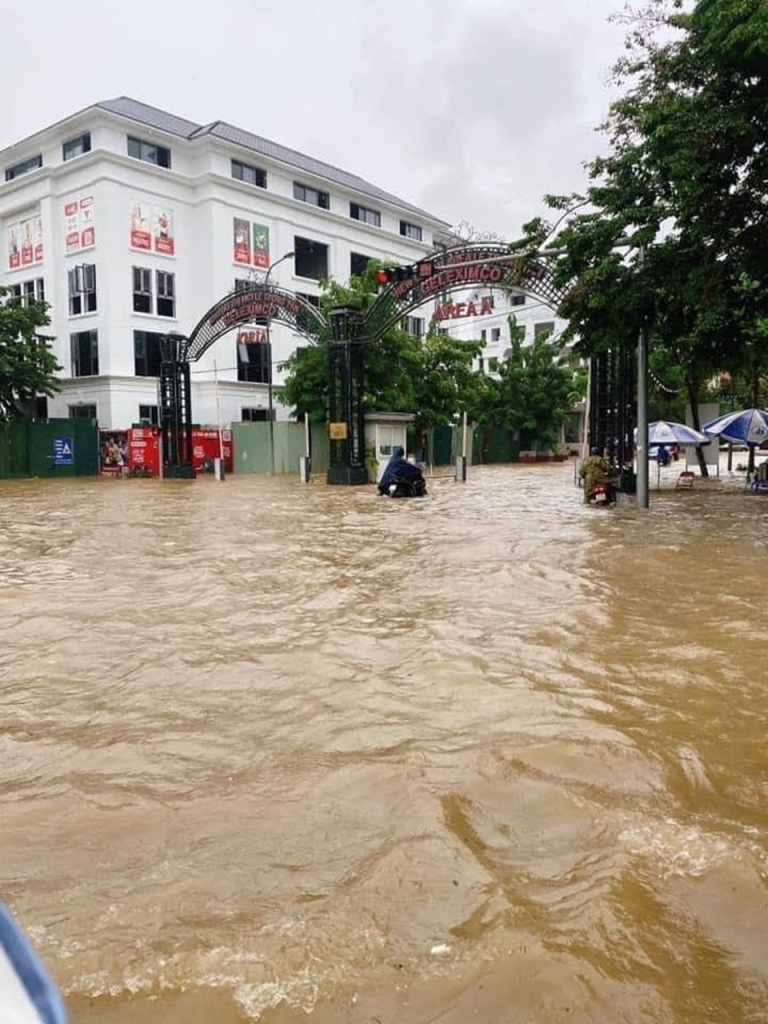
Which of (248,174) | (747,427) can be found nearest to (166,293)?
(248,174)

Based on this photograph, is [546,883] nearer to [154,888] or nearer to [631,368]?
[154,888]

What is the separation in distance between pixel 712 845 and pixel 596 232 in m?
12.0

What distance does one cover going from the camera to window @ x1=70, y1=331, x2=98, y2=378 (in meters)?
35.2

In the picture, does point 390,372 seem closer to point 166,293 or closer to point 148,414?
point 148,414

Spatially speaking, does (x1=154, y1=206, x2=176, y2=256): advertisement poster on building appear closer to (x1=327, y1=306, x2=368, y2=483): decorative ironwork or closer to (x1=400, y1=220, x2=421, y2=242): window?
(x1=327, y1=306, x2=368, y2=483): decorative ironwork

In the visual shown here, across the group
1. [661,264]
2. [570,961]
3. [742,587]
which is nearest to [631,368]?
[661,264]

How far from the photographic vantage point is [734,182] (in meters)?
11.8

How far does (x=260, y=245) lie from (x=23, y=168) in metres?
11.4

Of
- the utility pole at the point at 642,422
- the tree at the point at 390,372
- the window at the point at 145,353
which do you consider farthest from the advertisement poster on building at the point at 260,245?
the utility pole at the point at 642,422

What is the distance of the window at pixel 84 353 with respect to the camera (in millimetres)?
35188

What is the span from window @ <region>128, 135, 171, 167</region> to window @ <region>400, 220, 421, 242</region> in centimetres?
1546

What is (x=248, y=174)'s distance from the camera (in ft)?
127

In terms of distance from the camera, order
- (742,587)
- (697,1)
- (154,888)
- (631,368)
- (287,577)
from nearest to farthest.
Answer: (154,888), (742,587), (287,577), (697,1), (631,368)

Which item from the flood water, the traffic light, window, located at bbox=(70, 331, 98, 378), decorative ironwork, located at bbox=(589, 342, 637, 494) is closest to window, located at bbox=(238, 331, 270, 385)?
window, located at bbox=(70, 331, 98, 378)
